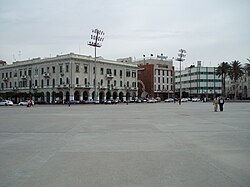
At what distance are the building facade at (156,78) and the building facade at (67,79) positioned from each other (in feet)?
39.9

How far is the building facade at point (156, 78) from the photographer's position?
11512 cm

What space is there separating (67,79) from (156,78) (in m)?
44.7

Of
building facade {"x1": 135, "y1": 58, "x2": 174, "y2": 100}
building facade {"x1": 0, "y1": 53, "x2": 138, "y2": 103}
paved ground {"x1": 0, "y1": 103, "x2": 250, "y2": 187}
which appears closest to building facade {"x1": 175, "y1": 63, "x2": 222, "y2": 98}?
building facade {"x1": 135, "y1": 58, "x2": 174, "y2": 100}

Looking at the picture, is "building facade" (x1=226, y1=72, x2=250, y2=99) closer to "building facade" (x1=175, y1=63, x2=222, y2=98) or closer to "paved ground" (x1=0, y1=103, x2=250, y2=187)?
"building facade" (x1=175, y1=63, x2=222, y2=98)

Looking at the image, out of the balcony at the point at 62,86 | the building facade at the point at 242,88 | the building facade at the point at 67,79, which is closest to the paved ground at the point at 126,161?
the building facade at the point at 67,79

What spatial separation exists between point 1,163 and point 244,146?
7790 millimetres

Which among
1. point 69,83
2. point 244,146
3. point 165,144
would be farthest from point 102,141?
point 69,83

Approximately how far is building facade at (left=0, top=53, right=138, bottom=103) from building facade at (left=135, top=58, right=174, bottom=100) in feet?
39.9

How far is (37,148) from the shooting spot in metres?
10.1

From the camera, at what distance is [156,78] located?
382ft

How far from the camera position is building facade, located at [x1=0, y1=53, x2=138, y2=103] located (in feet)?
271

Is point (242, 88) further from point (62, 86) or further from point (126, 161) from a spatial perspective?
point (126, 161)

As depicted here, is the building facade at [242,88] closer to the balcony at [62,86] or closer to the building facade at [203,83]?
the building facade at [203,83]

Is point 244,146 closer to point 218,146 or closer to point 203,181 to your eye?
point 218,146
